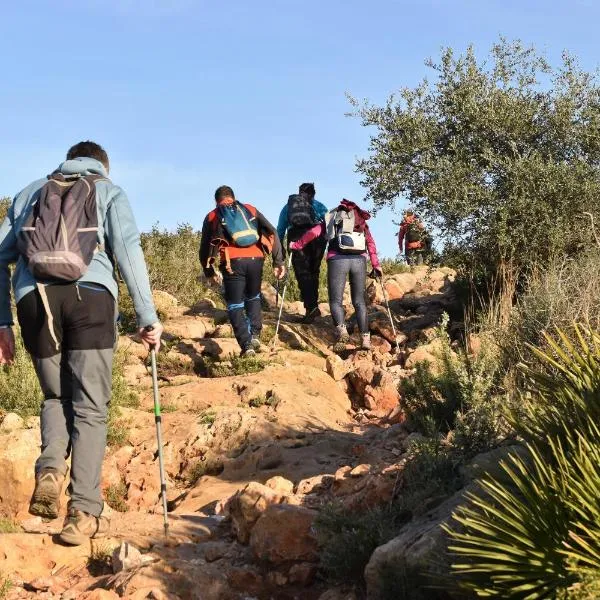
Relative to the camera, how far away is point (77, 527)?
5348mm

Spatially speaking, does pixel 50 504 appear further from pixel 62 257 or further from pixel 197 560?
pixel 62 257

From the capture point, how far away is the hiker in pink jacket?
12.5m

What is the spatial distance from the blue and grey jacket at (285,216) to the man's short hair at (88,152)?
810cm

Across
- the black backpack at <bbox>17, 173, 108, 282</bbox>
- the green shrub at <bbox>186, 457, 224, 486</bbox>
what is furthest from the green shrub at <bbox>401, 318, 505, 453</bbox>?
the black backpack at <bbox>17, 173, 108, 282</bbox>

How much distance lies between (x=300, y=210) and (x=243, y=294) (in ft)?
8.15

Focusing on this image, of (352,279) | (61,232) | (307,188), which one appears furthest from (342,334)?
(61,232)

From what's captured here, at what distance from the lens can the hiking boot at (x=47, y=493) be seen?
513 cm

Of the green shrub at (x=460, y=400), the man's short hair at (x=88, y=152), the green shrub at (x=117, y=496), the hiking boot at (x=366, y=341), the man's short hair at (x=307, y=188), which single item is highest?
the man's short hair at (x=307, y=188)

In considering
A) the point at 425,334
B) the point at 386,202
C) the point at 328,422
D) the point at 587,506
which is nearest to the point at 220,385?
the point at 328,422

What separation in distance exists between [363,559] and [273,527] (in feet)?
2.38

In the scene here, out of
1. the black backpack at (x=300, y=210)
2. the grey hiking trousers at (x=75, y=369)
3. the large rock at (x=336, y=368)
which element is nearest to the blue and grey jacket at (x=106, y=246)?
the grey hiking trousers at (x=75, y=369)

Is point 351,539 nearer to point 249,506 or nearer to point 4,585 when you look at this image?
point 249,506

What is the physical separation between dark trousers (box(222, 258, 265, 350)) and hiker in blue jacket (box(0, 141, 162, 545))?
5.94m

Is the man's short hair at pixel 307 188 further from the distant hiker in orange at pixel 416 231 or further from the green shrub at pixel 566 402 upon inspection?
the green shrub at pixel 566 402
